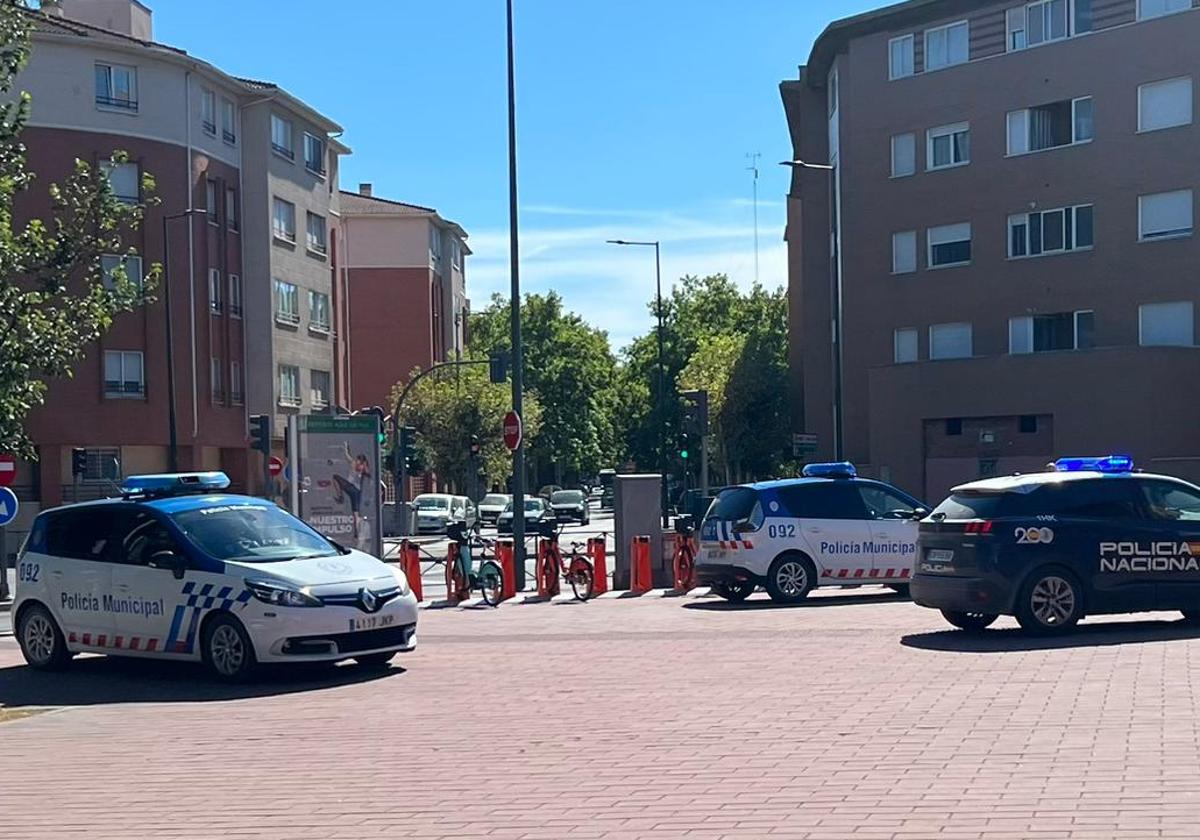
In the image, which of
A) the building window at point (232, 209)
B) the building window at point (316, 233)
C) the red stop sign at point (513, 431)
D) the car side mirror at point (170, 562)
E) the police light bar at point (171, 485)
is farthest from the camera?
the building window at point (316, 233)

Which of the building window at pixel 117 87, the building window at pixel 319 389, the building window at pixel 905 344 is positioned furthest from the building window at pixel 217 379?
the building window at pixel 905 344

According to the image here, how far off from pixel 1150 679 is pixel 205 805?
7195 millimetres

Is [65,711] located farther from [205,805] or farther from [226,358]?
[226,358]

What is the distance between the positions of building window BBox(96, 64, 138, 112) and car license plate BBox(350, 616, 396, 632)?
3939cm

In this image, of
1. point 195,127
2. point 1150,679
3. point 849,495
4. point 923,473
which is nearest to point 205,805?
point 1150,679

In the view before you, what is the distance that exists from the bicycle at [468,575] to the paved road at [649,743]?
6.76m

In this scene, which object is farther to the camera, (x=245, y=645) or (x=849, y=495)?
(x=849, y=495)

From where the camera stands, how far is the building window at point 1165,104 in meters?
40.7

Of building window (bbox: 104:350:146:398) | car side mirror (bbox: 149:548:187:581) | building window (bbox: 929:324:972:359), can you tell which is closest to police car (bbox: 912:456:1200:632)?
car side mirror (bbox: 149:548:187:581)

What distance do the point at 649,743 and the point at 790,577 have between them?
11.5m

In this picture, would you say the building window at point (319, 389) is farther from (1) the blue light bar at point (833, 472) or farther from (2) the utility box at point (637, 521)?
(1) the blue light bar at point (833, 472)

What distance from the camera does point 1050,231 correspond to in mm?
43531

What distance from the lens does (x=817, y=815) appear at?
7.91m

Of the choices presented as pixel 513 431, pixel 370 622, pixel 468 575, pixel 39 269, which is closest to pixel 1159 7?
pixel 513 431
